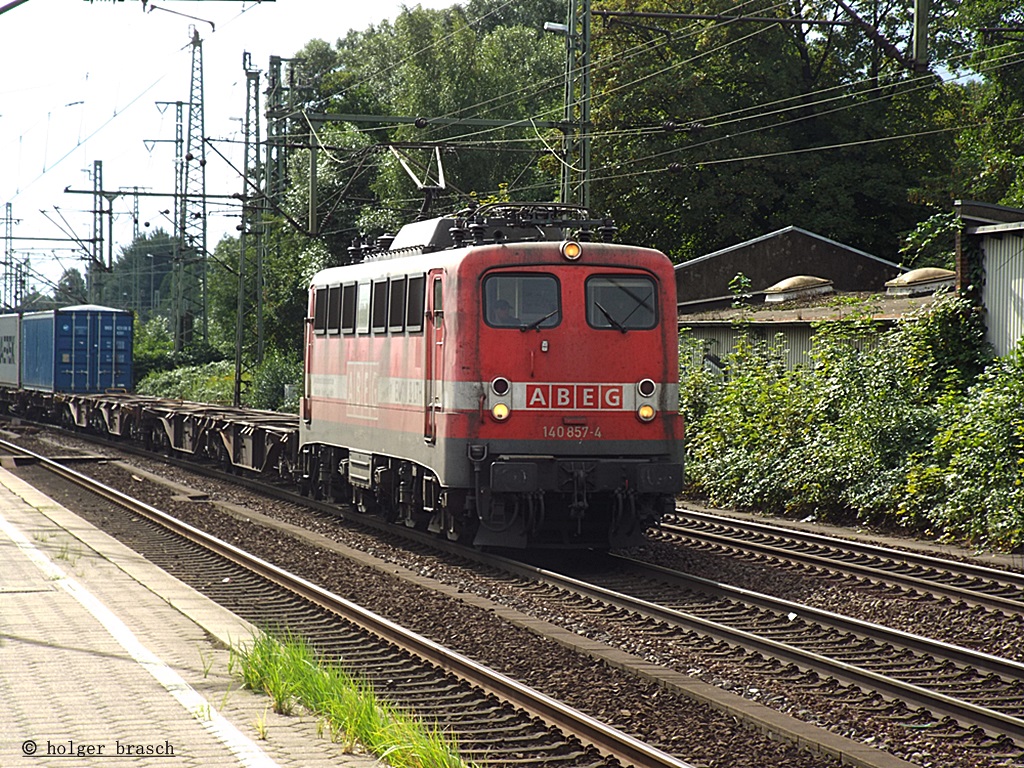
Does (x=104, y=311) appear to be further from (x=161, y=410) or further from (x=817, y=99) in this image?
(x=817, y=99)

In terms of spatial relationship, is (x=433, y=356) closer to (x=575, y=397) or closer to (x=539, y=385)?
(x=539, y=385)

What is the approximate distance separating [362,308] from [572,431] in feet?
13.1

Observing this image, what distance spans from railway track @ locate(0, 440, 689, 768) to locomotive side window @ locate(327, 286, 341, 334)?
11.3 ft

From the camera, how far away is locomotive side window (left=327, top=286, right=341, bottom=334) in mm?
17438

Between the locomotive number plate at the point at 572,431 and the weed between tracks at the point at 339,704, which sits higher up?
the locomotive number plate at the point at 572,431

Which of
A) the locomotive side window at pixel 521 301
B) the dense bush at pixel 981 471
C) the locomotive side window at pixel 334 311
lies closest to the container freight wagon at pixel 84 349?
the locomotive side window at pixel 334 311

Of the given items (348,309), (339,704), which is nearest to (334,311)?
(348,309)

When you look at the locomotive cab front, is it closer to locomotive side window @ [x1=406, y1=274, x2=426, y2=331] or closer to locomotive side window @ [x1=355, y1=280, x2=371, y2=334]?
locomotive side window @ [x1=406, y1=274, x2=426, y2=331]

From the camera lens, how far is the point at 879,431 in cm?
1850

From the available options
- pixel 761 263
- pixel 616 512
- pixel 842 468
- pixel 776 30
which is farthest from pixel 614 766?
pixel 776 30

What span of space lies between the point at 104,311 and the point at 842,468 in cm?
2642

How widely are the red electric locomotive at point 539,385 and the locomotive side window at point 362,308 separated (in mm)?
1405

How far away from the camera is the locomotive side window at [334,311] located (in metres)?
17.4

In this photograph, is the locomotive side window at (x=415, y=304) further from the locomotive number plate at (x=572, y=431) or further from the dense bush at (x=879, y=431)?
the dense bush at (x=879, y=431)
